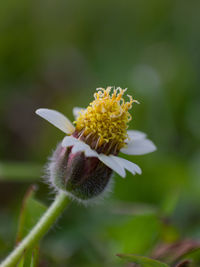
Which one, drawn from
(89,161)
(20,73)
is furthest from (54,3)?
(89,161)

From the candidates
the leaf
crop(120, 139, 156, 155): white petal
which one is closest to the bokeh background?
the leaf

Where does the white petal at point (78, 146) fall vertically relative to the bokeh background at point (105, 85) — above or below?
below

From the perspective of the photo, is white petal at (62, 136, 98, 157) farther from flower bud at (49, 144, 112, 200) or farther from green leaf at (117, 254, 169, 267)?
green leaf at (117, 254, 169, 267)

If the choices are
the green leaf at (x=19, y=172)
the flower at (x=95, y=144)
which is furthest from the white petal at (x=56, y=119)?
the green leaf at (x=19, y=172)

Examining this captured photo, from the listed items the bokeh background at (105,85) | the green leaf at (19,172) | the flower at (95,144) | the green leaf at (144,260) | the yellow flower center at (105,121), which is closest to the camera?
the green leaf at (144,260)

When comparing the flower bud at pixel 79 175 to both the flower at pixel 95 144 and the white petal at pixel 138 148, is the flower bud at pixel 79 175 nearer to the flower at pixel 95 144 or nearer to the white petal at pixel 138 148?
the flower at pixel 95 144

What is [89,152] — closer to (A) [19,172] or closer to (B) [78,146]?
(B) [78,146]

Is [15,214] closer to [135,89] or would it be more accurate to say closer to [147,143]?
[147,143]

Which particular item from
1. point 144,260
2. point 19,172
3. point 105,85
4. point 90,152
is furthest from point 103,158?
point 105,85
